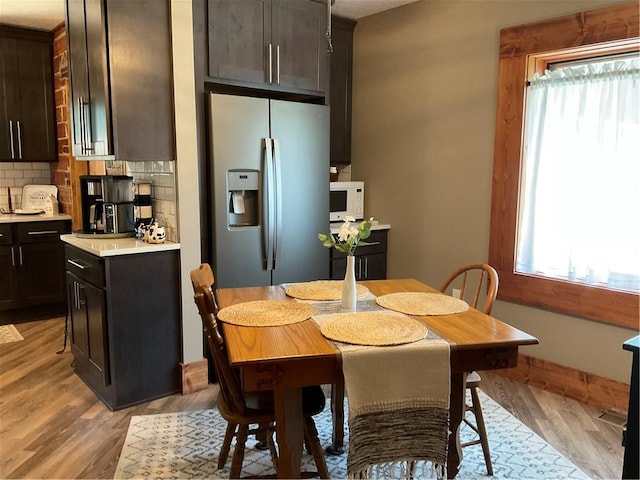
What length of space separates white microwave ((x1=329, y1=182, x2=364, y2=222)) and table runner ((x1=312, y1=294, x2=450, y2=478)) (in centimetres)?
239

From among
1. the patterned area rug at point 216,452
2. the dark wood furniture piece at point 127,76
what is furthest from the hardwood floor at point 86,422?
the dark wood furniture piece at point 127,76

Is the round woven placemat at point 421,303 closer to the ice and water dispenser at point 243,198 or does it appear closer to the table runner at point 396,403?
the table runner at point 396,403

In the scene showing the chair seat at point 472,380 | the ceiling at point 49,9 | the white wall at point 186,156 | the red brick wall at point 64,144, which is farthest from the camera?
the red brick wall at point 64,144

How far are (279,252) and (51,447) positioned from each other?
1.65 metres

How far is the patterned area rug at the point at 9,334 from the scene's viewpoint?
4059 millimetres

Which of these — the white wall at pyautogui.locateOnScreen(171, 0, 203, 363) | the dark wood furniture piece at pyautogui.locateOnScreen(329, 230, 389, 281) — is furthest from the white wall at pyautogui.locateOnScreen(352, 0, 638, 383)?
the white wall at pyautogui.locateOnScreen(171, 0, 203, 363)

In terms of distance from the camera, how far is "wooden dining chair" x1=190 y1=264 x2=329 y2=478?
1839 mm

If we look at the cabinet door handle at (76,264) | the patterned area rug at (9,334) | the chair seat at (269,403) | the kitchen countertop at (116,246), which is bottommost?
the patterned area rug at (9,334)

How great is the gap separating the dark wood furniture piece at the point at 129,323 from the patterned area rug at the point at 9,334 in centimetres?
128

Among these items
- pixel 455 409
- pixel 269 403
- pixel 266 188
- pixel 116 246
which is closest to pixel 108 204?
pixel 116 246

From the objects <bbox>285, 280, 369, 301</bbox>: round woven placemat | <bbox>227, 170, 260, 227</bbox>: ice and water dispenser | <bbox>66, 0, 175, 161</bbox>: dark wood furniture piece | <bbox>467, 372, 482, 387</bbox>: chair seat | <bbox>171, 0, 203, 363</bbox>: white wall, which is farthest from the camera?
<bbox>227, 170, 260, 227</bbox>: ice and water dispenser

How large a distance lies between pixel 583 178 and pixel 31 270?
4.46 metres

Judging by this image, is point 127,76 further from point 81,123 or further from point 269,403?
point 269,403

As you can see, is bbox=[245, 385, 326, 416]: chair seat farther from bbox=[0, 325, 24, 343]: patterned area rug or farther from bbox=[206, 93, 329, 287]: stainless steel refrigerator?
bbox=[0, 325, 24, 343]: patterned area rug
